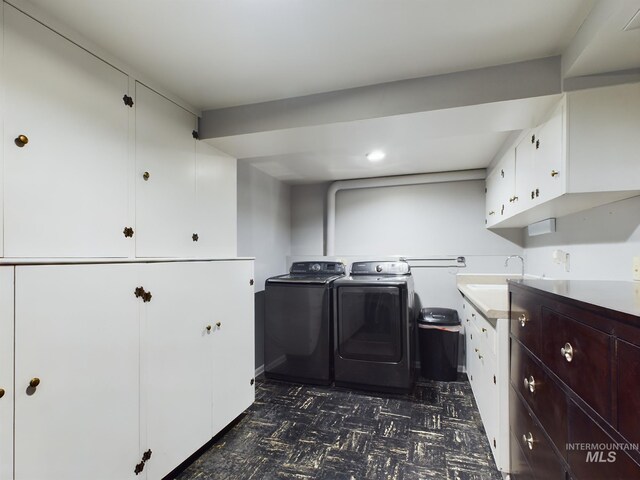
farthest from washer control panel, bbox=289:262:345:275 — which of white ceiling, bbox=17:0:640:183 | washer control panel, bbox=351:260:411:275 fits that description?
white ceiling, bbox=17:0:640:183

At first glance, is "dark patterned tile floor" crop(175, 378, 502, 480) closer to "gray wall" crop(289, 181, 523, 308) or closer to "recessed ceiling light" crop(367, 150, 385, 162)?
"gray wall" crop(289, 181, 523, 308)

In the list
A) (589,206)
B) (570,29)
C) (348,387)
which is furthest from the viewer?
(348,387)

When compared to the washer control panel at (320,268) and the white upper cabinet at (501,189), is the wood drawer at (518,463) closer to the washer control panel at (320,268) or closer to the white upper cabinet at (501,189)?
the white upper cabinet at (501,189)

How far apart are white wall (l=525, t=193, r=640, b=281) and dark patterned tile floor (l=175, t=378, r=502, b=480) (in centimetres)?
126

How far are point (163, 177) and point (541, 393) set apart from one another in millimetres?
2105

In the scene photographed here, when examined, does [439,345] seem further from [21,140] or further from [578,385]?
[21,140]

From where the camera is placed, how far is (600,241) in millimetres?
1769

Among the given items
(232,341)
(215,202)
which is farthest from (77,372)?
(215,202)

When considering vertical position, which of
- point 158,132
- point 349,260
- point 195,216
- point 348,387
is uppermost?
point 158,132

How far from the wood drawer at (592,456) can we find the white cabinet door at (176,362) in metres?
1.72

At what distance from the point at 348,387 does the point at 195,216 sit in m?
2.08

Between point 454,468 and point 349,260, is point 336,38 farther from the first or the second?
point 349,260

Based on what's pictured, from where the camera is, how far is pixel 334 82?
5.97 feet

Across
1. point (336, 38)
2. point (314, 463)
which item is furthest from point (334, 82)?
point (314, 463)
